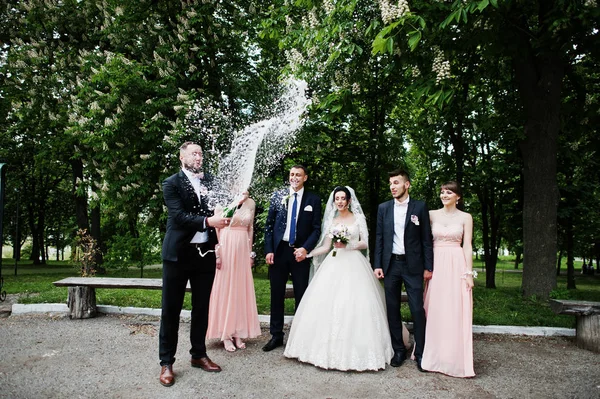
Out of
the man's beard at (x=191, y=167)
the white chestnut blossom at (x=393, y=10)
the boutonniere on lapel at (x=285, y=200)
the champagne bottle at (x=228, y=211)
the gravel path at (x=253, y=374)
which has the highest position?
the white chestnut blossom at (x=393, y=10)

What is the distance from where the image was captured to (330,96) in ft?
26.6

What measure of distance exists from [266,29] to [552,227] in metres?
7.31

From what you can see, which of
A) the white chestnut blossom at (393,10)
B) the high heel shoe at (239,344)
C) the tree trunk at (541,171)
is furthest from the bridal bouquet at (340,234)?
the tree trunk at (541,171)

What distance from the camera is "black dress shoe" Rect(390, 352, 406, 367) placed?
16.6 ft

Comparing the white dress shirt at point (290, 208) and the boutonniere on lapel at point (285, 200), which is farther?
the boutonniere on lapel at point (285, 200)

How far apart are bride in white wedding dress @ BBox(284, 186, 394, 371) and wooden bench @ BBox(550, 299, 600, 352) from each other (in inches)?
102

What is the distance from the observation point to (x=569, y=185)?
560 inches

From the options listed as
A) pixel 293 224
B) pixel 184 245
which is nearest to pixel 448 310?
pixel 293 224

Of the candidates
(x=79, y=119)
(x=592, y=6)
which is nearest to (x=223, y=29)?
(x=79, y=119)

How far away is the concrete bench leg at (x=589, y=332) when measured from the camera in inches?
229

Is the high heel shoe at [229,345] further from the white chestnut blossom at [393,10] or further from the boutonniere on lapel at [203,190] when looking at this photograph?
the white chestnut blossom at [393,10]

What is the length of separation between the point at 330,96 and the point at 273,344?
467 cm

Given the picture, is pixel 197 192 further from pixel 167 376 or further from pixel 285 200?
pixel 167 376

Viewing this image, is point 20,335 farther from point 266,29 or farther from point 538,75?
point 538,75
